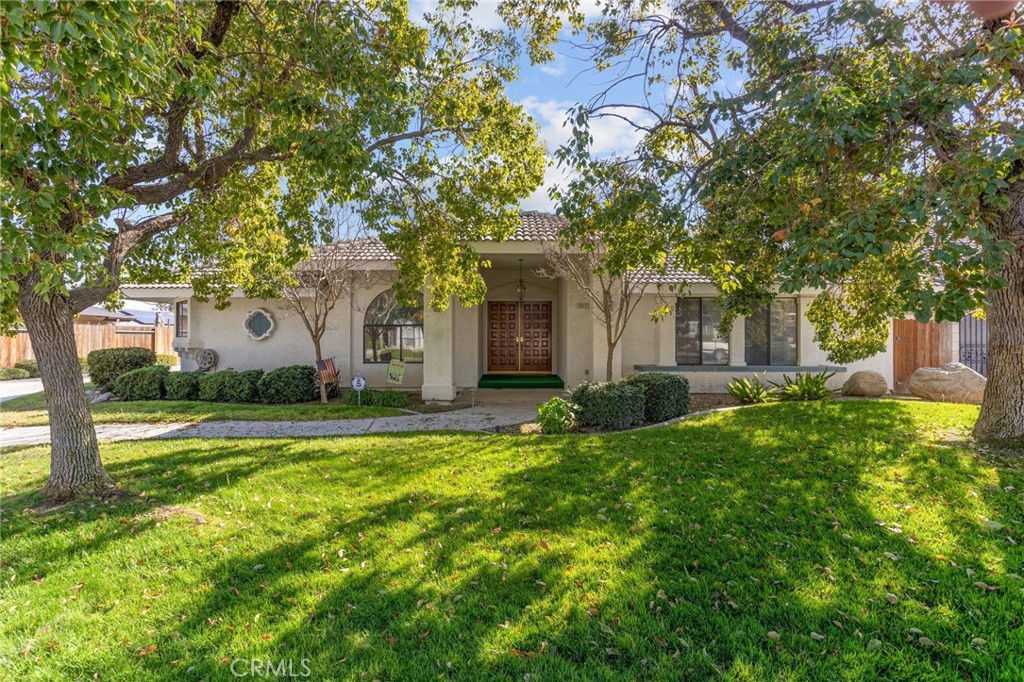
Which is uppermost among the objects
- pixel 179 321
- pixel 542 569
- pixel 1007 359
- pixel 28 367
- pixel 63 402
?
pixel 179 321

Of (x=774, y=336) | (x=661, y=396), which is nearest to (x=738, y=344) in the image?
(x=774, y=336)

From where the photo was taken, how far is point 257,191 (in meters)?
7.07

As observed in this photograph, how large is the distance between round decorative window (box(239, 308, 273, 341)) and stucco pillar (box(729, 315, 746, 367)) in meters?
13.6

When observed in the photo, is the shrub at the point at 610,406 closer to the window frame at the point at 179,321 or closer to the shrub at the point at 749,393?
the shrub at the point at 749,393

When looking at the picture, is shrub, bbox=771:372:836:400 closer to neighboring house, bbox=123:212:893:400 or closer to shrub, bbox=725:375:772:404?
shrub, bbox=725:375:772:404

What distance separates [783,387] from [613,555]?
9.46 m

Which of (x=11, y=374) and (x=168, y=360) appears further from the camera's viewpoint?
(x=168, y=360)

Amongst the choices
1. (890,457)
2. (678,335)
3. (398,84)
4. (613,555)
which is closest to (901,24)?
(890,457)

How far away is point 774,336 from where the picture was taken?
513 inches

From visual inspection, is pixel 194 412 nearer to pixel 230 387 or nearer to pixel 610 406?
pixel 230 387

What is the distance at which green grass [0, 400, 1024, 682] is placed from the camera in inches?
105

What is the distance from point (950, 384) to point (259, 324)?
18352mm

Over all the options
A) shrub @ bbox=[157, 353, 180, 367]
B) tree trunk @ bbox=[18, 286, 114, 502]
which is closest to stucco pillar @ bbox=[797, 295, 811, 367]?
tree trunk @ bbox=[18, 286, 114, 502]

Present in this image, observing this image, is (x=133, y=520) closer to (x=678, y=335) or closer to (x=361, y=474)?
(x=361, y=474)
